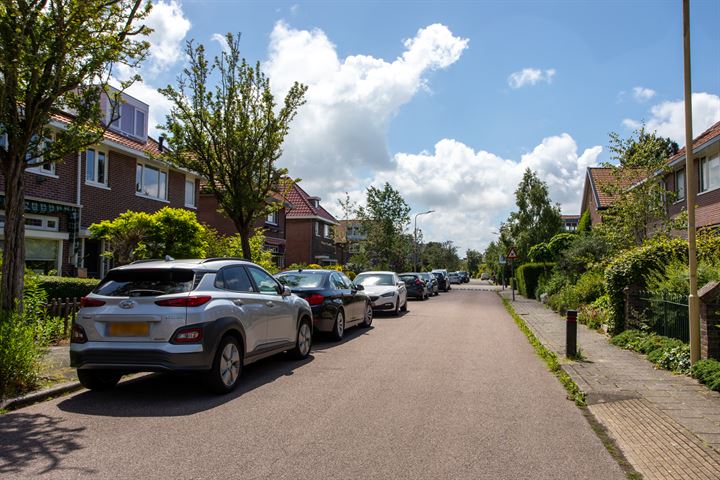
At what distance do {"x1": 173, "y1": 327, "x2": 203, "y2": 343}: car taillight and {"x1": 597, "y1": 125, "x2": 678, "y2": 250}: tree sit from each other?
50.0ft

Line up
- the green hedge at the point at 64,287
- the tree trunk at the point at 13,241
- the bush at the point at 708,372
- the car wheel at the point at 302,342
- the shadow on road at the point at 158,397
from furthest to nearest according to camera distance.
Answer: the green hedge at the point at 64,287 < the car wheel at the point at 302,342 < the tree trunk at the point at 13,241 < the bush at the point at 708,372 < the shadow on road at the point at 158,397

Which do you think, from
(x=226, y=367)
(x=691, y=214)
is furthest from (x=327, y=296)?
(x=691, y=214)

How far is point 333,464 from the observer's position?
445 centimetres

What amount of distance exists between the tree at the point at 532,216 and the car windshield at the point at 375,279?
24180 mm

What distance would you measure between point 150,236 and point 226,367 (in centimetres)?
921

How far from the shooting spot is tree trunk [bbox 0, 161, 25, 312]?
7.11 m

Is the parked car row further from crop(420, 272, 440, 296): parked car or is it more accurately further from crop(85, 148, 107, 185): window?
crop(420, 272, 440, 296): parked car

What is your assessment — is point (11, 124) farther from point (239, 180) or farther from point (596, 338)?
point (596, 338)

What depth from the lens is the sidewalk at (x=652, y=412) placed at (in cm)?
458

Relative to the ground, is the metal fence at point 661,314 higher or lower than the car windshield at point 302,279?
lower

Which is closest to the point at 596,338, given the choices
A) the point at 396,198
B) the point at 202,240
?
the point at 202,240

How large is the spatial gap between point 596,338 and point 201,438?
9859mm

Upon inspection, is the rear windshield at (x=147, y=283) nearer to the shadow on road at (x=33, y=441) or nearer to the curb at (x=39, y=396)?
the curb at (x=39, y=396)

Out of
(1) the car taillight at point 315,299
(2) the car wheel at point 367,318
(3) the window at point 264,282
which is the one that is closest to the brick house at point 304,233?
(2) the car wheel at point 367,318
